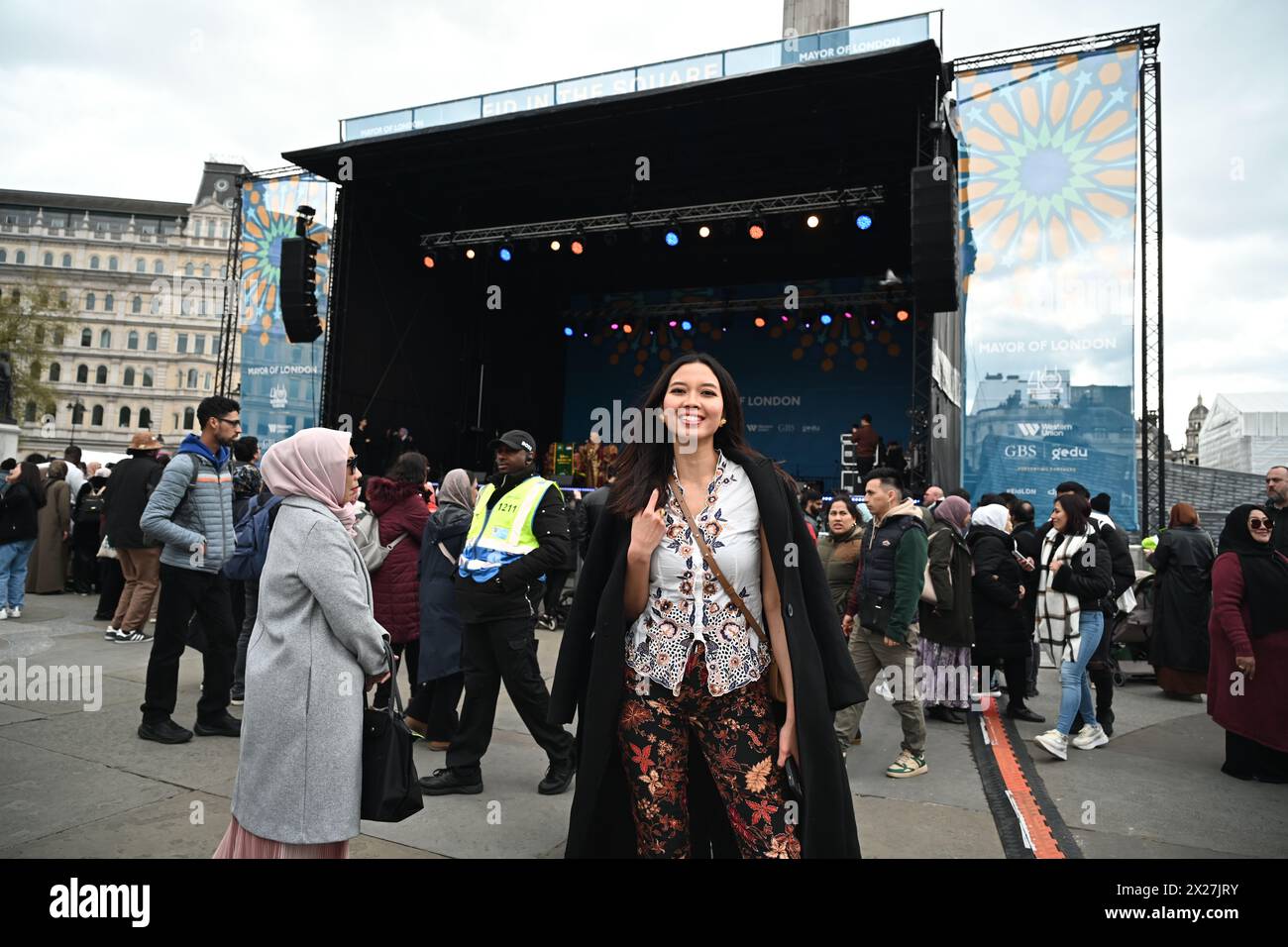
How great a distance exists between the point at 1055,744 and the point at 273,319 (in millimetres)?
15753

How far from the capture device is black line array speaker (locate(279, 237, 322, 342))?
13.5 m

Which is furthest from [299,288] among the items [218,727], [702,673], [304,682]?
[702,673]

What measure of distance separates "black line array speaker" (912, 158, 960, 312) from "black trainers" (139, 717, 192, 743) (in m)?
9.01

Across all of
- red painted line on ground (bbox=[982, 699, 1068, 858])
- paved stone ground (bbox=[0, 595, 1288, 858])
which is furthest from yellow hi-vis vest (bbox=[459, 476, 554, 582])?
red painted line on ground (bbox=[982, 699, 1068, 858])

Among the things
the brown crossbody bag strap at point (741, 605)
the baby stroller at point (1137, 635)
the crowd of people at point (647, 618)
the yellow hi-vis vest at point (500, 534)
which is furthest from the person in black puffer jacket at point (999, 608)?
the brown crossbody bag strap at point (741, 605)

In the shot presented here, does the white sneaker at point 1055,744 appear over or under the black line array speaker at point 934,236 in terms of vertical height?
under

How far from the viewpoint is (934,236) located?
32.7 ft

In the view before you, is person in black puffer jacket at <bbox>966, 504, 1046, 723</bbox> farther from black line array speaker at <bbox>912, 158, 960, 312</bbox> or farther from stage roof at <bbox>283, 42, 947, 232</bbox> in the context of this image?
stage roof at <bbox>283, 42, 947, 232</bbox>

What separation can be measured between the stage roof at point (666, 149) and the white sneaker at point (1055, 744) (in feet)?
30.1

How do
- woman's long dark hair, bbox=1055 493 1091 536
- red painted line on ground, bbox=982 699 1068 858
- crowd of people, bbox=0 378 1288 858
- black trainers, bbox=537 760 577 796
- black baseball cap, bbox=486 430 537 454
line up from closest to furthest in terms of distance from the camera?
crowd of people, bbox=0 378 1288 858
red painted line on ground, bbox=982 699 1068 858
black trainers, bbox=537 760 577 796
black baseball cap, bbox=486 430 537 454
woman's long dark hair, bbox=1055 493 1091 536

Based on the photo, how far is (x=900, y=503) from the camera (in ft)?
16.8

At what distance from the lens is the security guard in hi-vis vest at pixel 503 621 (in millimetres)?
4039

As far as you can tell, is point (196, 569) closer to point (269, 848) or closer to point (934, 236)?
point (269, 848)

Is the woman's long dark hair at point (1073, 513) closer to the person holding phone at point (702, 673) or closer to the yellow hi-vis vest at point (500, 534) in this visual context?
the yellow hi-vis vest at point (500, 534)
